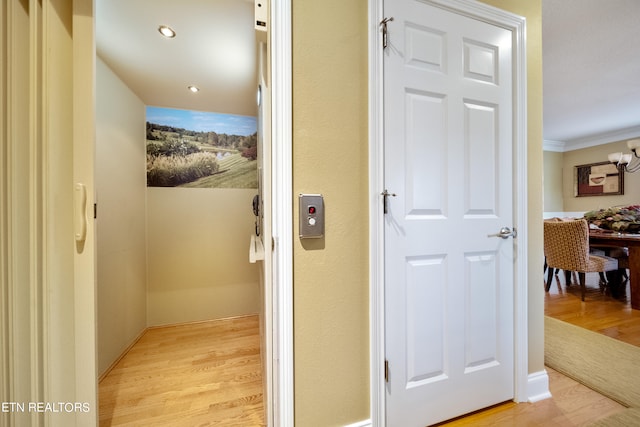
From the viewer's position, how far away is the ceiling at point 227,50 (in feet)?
4.68

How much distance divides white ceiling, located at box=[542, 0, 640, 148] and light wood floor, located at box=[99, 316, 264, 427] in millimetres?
3587

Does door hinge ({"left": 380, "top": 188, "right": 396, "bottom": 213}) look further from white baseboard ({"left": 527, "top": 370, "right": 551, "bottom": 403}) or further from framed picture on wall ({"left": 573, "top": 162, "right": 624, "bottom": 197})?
framed picture on wall ({"left": 573, "top": 162, "right": 624, "bottom": 197})

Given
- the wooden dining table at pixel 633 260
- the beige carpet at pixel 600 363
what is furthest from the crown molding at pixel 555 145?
the beige carpet at pixel 600 363

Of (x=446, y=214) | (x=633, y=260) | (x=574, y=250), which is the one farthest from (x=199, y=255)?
(x=633, y=260)

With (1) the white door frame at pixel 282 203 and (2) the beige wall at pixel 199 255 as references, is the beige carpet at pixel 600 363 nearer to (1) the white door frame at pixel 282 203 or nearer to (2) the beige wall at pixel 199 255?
(1) the white door frame at pixel 282 203

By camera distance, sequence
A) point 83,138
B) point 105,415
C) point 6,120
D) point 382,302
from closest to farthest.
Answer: point 6,120 < point 83,138 < point 382,302 < point 105,415

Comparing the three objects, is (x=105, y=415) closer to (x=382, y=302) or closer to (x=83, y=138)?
(x=83, y=138)

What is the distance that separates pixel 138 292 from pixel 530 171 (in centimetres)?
339

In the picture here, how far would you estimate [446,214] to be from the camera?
4.11 ft

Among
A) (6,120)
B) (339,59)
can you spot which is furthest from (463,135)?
(6,120)

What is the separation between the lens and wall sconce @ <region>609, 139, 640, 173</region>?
3.37 metres

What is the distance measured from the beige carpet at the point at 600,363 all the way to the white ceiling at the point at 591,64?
2.66m

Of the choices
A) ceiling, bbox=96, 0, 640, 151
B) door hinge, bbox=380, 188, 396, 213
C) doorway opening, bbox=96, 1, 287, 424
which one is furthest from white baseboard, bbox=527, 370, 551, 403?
ceiling, bbox=96, 0, 640, 151

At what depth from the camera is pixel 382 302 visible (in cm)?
111
